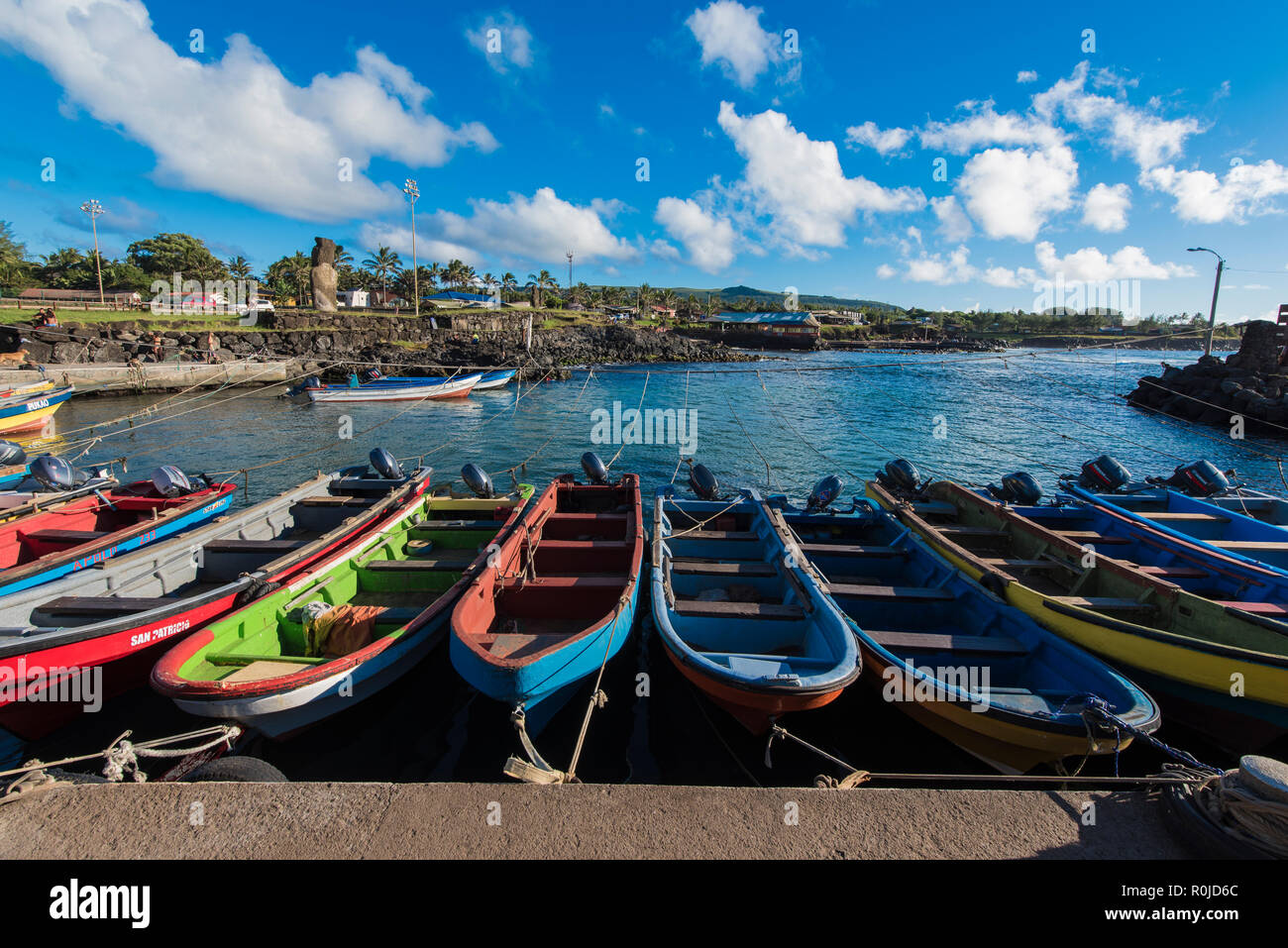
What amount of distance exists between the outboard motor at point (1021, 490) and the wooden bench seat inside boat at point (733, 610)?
7.37 m

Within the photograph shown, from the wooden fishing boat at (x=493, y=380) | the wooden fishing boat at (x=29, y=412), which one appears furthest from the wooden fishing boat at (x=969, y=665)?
the wooden fishing boat at (x=493, y=380)

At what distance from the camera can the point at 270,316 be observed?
50719mm

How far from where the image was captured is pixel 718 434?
1107 inches

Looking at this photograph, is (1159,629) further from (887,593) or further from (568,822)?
(568,822)

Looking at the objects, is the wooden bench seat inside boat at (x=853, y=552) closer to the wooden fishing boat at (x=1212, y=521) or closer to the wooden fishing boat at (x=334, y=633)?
the wooden fishing boat at (x=1212, y=521)

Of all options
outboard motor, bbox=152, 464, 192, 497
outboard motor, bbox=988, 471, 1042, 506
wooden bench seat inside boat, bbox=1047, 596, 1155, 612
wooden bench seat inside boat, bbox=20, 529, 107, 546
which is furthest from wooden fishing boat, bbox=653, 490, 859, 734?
outboard motor, bbox=152, 464, 192, 497

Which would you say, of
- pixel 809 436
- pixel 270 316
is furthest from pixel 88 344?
pixel 809 436

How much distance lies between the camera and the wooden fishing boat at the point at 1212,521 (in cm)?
857

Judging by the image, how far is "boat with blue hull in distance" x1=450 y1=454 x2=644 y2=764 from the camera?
527cm
